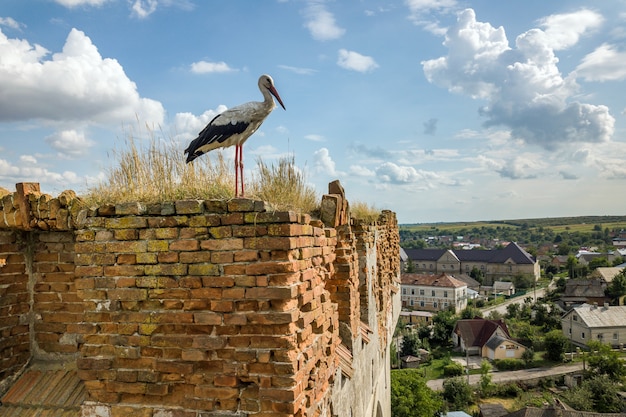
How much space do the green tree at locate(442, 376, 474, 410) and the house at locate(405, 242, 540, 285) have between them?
58239 mm

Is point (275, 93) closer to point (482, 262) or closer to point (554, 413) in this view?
point (554, 413)

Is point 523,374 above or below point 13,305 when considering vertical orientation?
below

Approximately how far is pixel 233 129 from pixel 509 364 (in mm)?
50731

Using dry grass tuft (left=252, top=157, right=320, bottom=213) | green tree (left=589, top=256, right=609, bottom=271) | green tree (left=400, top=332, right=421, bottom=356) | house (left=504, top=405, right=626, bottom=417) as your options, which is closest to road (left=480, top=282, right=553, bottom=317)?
green tree (left=589, top=256, right=609, bottom=271)

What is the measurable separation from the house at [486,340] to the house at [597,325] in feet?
25.9

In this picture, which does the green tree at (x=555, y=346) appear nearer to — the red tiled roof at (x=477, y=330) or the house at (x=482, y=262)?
the red tiled roof at (x=477, y=330)

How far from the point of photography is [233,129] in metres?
3.47

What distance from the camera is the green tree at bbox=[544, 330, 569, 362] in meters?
45.3

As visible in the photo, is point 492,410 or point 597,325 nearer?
point 492,410

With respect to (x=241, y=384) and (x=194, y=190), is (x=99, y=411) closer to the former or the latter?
(x=241, y=384)

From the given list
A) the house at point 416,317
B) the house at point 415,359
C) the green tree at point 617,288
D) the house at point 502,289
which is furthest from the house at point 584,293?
the house at point 415,359

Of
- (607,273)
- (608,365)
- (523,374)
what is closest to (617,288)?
(607,273)

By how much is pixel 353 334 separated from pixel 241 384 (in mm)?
2683

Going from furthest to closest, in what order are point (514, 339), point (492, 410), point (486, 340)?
point (514, 339) → point (486, 340) → point (492, 410)
